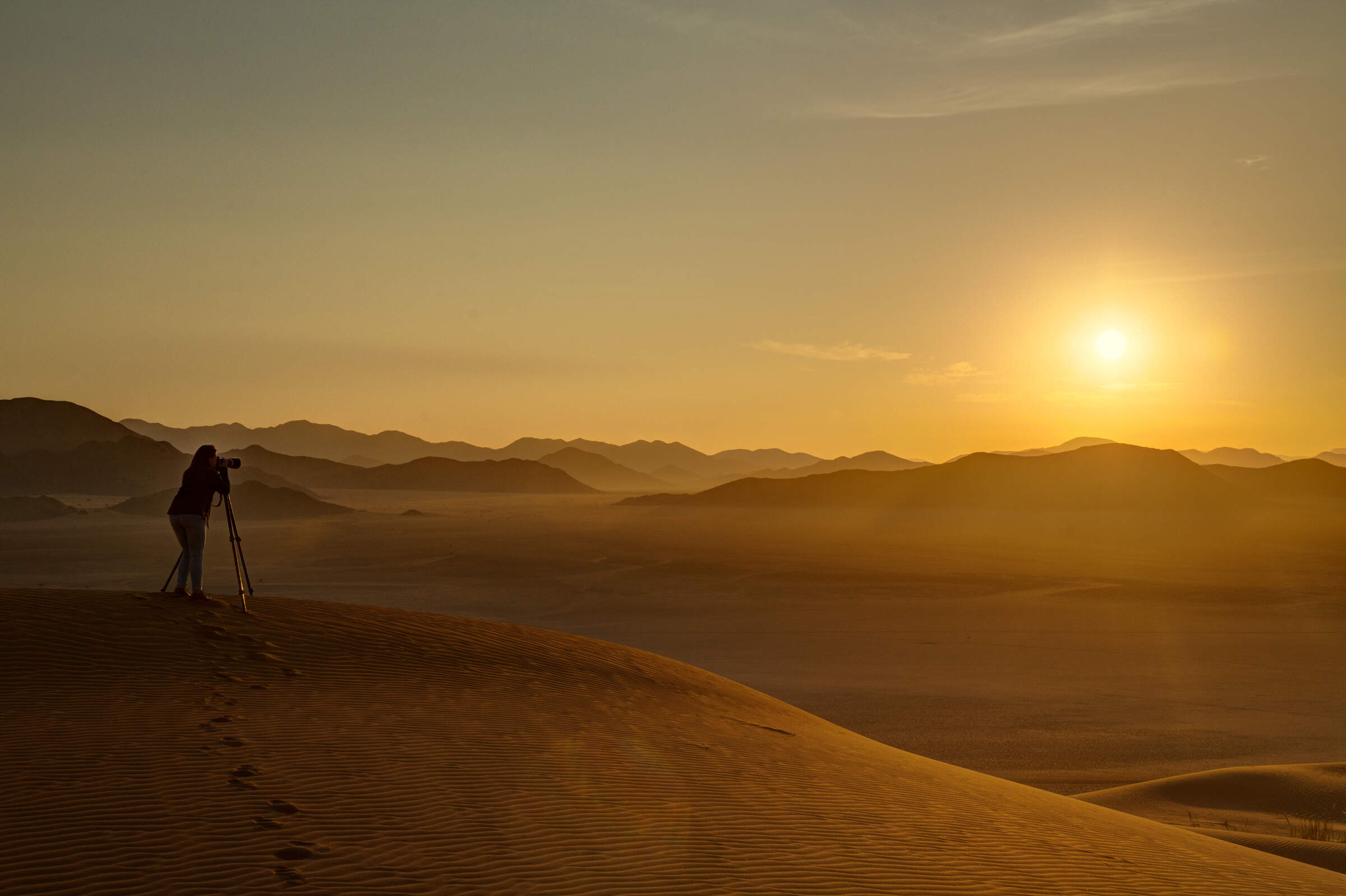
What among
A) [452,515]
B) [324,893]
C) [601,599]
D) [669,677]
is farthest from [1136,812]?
[452,515]

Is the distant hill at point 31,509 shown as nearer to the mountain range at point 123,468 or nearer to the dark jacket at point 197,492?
the mountain range at point 123,468

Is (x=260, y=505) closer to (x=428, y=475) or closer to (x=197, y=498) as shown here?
(x=197, y=498)

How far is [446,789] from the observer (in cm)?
671

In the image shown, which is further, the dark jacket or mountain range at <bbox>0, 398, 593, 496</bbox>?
mountain range at <bbox>0, 398, 593, 496</bbox>

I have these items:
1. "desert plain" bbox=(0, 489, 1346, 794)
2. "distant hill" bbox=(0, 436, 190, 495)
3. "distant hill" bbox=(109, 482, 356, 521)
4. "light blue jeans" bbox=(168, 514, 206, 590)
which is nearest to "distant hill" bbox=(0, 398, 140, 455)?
"distant hill" bbox=(0, 436, 190, 495)

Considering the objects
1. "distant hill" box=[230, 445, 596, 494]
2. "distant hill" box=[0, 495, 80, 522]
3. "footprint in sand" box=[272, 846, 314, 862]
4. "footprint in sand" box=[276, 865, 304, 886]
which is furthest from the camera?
"distant hill" box=[230, 445, 596, 494]

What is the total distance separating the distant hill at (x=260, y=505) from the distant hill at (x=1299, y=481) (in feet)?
333

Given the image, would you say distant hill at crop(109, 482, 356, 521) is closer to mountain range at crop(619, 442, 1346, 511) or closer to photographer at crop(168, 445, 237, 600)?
mountain range at crop(619, 442, 1346, 511)

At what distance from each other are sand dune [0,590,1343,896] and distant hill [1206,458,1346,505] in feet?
394

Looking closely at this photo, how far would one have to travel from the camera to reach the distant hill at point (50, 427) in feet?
403

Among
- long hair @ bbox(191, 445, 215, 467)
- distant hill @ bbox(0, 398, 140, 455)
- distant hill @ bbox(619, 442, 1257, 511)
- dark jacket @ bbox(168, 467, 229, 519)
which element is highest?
distant hill @ bbox(0, 398, 140, 455)

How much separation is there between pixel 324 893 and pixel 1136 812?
10.3 m

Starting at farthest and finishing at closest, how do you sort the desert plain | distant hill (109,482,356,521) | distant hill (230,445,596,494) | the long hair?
1. distant hill (230,445,596,494)
2. distant hill (109,482,356,521)
3. the desert plain
4. the long hair

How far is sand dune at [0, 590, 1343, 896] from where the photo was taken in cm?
536
